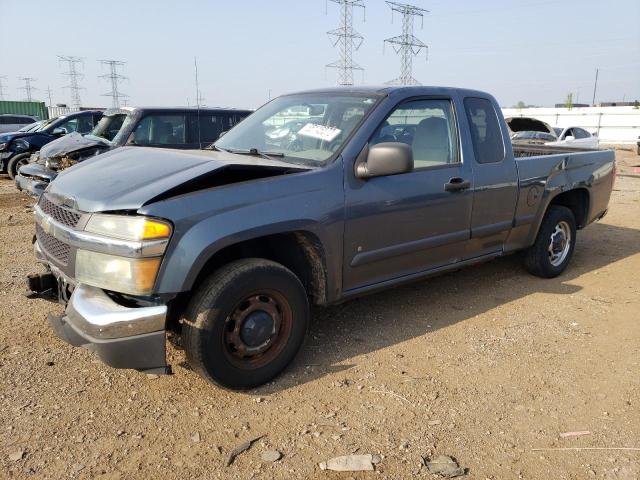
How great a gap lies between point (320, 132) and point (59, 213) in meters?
1.77

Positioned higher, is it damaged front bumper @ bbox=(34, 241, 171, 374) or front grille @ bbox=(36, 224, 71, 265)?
front grille @ bbox=(36, 224, 71, 265)

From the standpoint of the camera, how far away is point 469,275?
5.53 metres

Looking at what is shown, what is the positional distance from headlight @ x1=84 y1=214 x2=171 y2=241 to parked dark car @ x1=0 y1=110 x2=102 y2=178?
11.1m

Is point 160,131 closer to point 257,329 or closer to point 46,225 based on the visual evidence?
point 46,225

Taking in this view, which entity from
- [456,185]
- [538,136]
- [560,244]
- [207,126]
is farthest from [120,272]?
[538,136]

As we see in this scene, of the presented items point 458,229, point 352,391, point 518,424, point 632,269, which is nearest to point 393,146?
point 458,229

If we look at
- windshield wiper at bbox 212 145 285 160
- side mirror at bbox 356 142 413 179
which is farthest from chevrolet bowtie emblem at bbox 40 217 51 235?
side mirror at bbox 356 142 413 179

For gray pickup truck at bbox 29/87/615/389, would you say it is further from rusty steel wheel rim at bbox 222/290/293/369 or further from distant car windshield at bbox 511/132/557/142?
distant car windshield at bbox 511/132/557/142

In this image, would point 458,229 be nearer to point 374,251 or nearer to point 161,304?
point 374,251

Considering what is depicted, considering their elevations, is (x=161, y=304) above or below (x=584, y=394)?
above

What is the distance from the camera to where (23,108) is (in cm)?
4072

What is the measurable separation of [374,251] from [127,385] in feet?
5.95

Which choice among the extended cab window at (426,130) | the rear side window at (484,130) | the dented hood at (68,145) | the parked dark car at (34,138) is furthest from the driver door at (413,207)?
the parked dark car at (34,138)

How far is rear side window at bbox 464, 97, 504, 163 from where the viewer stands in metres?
4.37
